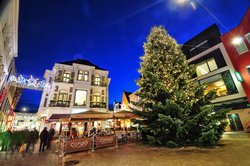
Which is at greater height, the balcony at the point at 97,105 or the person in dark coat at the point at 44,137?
the balcony at the point at 97,105

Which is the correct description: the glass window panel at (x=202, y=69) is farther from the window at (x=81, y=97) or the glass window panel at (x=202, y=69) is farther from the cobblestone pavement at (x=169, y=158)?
the window at (x=81, y=97)

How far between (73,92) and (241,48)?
2333 centimetres

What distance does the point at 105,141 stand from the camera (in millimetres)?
9109

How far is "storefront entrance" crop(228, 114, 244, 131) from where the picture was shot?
13.2 metres

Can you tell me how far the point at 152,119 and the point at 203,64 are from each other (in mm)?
13453

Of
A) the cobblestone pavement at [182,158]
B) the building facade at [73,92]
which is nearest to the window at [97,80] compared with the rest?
the building facade at [73,92]

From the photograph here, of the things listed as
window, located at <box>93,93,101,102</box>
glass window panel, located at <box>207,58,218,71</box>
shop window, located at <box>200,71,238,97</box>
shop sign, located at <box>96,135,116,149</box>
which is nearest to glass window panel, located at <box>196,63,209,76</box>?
glass window panel, located at <box>207,58,218,71</box>

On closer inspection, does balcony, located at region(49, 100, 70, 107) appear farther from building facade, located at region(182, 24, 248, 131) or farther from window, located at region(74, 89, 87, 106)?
building facade, located at region(182, 24, 248, 131)

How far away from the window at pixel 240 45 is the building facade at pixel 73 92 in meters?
19.1

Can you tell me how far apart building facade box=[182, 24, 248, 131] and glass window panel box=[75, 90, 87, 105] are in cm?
1714

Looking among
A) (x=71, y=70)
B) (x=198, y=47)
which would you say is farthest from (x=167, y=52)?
(x=71, y=70)

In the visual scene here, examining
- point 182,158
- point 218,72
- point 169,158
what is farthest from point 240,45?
point 169,158

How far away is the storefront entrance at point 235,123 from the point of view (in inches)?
520

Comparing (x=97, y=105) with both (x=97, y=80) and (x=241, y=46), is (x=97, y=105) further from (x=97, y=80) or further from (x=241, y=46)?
(x=241, y=46)
